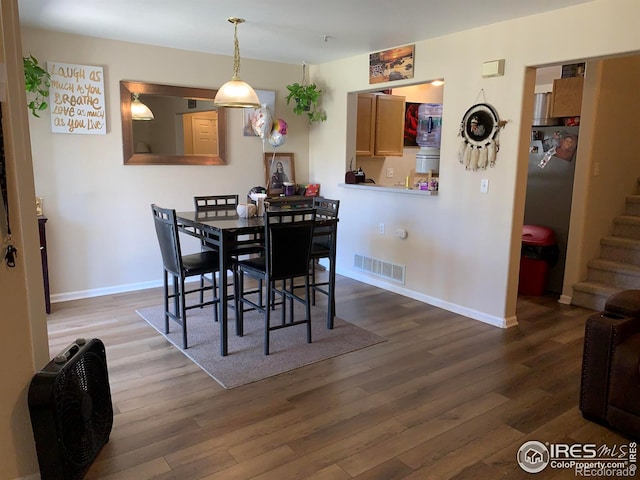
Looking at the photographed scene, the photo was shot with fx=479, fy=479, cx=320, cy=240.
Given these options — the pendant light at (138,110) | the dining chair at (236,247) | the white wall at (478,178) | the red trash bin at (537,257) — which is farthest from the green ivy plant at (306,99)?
the red trash bin at (537,257)

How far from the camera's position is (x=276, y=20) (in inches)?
149

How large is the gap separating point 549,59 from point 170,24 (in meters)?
2.97

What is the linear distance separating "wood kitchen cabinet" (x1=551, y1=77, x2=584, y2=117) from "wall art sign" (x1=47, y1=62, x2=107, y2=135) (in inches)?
171

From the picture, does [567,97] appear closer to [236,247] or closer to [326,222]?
[326,222]

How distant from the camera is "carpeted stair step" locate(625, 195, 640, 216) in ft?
15.7

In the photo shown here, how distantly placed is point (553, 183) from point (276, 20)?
3.08 meters

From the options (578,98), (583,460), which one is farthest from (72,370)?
(578,98)

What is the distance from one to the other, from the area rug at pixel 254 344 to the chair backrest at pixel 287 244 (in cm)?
54

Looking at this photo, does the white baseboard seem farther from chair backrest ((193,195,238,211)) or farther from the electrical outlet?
chair backrest ((193,195,238,211))

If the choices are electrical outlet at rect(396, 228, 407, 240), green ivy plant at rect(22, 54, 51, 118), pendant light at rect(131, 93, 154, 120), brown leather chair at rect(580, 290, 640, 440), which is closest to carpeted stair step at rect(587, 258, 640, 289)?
electrical outlet at rect(396, 228, 407, 240)

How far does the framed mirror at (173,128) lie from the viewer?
15.2 ft

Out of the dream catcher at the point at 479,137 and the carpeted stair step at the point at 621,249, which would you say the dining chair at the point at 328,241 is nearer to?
the dream catcher at the point at 479,137

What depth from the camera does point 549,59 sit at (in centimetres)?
348

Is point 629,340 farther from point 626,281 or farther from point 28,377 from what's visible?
point 28,377
